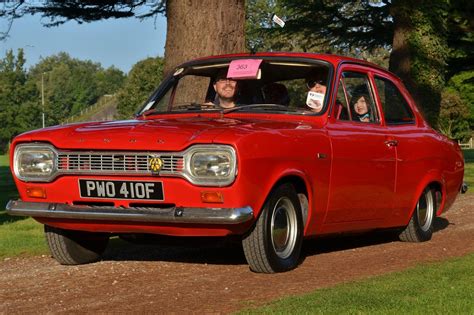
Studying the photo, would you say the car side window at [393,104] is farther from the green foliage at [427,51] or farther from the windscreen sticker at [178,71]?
the green foliage at [427,51]

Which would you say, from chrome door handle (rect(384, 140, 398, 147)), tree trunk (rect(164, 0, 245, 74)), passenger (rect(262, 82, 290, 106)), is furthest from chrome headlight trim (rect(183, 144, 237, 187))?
tree trunk (rect(164, 0, 245, 74))

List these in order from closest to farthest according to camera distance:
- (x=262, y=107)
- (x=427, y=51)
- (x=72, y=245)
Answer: (x=72, y=245) → (x=262, y=107) → (x=427, y=51)

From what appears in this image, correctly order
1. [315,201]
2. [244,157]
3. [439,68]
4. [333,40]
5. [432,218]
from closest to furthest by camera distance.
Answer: [244,157] < [315,201] < [432,218] < [439,68] < [333,40]

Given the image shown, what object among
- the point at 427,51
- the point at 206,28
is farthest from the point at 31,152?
the point at 427,51

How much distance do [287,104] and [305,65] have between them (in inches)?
14.4

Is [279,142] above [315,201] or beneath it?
above

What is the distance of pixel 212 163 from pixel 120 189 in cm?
71

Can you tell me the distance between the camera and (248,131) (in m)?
6.35

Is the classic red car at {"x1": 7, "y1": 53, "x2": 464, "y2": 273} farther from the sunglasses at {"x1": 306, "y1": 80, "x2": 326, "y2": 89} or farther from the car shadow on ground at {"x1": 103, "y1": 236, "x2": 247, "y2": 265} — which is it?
the car shadow on ground at {"x1": 103, "y1": 236, "x2": 247, "y2": 265}

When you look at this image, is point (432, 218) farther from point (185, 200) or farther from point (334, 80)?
point (185, 200)

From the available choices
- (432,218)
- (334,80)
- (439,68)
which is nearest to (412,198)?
(432,218)

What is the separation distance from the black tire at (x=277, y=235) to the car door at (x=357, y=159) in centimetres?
54

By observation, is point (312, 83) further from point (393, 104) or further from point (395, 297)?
point (395, 297)

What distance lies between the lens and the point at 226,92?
7.89 m
